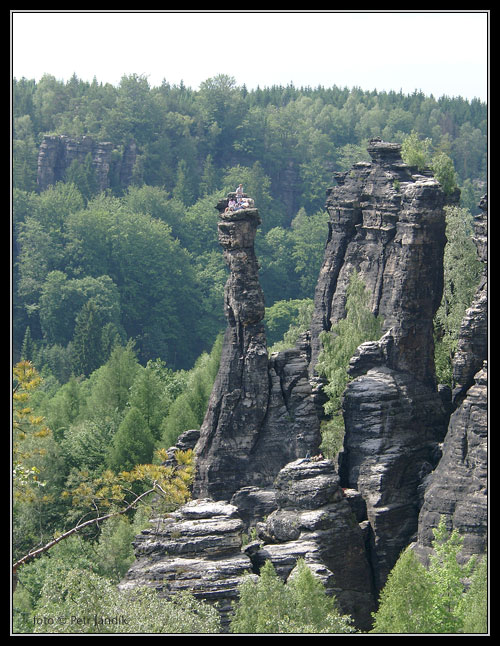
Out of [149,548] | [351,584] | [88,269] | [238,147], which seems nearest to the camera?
[149,548]

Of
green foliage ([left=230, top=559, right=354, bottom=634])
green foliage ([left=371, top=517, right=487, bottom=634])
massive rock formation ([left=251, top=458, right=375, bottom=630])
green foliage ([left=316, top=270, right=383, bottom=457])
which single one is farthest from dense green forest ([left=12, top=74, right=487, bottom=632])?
green foliage ([left=371, top=517, right=487, bottom=634])

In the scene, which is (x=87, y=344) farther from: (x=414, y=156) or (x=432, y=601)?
(x=432, y=601)

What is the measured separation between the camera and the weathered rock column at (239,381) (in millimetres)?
64500

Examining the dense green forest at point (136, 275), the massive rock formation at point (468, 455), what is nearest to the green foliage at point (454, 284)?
the dense green forest at point (136, 275)

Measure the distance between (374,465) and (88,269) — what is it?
94180 millimetres

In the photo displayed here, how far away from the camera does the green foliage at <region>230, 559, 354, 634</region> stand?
4778 cm

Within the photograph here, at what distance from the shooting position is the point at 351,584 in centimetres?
5888

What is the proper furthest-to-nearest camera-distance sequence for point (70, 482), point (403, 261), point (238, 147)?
point (238, 147) < point (70, 482) < point (403, 261)

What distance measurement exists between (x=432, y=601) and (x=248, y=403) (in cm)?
1663

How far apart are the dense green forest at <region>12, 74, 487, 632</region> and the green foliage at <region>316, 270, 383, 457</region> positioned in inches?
146

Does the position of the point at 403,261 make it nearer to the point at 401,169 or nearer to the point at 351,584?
the point at 401,169

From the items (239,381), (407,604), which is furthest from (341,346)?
(407,604)

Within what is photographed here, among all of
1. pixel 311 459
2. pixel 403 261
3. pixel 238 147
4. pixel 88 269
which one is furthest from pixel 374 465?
pixel 238 147

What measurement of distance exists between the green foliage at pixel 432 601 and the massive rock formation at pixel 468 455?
352cm
